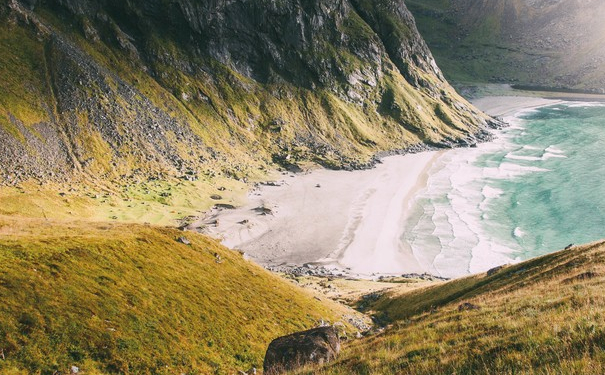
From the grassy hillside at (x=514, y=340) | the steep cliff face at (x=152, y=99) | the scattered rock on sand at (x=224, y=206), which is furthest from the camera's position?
the scattered rock on sand at (x=224, y=206)

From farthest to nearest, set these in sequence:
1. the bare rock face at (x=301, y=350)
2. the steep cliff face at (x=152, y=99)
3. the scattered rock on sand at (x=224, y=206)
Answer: the scattered rock on sand at (x=224, y=206) → the steep cliff face at (x=152, y=99) → the bare rock face at (x=301, y=350)

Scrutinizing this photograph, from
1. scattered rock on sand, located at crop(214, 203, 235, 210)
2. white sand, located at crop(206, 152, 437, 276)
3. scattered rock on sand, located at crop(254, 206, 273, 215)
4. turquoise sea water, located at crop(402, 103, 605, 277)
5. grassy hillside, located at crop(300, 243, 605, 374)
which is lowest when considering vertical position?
turquoise sea water, located at crop(402, 103, 605, 277)

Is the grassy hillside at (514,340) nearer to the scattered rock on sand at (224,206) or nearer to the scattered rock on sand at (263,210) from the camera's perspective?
the scattered rock on sand at (263,210)

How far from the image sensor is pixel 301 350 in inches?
1029

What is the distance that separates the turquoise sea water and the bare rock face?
221ft

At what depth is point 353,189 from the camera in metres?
139

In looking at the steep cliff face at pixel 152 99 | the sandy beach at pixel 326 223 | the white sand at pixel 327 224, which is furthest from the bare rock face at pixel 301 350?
the steep cliff face at pixel 152 99

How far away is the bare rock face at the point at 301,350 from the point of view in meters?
25.4

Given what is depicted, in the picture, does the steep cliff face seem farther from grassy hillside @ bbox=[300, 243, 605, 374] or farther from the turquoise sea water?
grassy hillside @ bbox=[300, 243, 605, 374]

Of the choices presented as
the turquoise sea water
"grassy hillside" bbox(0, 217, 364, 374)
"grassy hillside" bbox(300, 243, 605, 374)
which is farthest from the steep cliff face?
"grassy hillside" bbox(300, 243, 605, 374)

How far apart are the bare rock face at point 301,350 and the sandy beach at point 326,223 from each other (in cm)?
6348

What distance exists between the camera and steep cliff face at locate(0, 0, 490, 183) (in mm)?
113188

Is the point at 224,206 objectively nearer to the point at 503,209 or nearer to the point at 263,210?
the point at 263,210

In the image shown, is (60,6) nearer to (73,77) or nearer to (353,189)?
(73,77)
